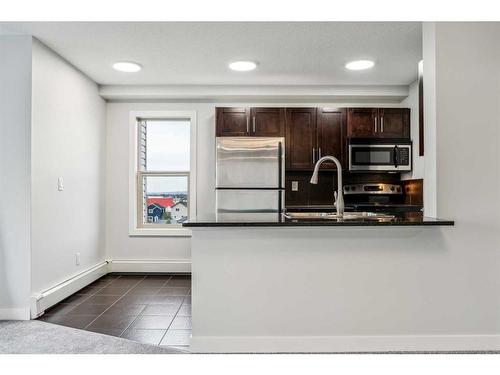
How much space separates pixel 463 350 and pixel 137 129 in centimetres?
405

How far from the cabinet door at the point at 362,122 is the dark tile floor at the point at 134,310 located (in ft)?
8.74

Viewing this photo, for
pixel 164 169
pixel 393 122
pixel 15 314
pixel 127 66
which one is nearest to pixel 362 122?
pixel 393 122

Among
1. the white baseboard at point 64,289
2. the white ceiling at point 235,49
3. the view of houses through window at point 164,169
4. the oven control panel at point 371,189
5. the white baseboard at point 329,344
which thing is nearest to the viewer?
the white baseboard at point 329,344

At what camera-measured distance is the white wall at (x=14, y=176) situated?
2.77 metres

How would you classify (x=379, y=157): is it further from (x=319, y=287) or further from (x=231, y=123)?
(x=319, y=287)

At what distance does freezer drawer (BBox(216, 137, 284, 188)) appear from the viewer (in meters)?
3.96

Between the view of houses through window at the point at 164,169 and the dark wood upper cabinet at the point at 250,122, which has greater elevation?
the dark wood upper cabinet at the point at 250,122

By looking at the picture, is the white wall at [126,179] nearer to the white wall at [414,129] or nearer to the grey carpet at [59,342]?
the white wall at [414,129]

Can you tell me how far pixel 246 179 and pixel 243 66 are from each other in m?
1.22

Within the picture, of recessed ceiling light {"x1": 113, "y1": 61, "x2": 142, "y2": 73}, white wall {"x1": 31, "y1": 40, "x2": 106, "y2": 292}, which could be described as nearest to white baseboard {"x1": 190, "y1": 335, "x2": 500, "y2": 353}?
white wall {"x1": 31, "y1": 40, "x2": 106, "y2": 292}

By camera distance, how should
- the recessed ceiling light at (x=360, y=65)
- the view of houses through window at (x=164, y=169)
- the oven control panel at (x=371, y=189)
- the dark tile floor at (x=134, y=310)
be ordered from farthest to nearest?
the view of houses through window at (x=164, y=169) → the oven control panel at (x=371, y=189) → the recessed ceiling light at (x=360, y=65) → the dark tile floor at (x=134, y=310)

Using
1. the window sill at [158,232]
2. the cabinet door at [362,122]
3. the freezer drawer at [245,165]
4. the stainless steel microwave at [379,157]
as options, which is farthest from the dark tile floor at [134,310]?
the cabinet door at [362,122]

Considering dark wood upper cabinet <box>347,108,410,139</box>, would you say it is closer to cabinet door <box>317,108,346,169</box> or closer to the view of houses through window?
cabinet door <box>317,108,346,169</box>

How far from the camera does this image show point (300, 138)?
13.8ft
